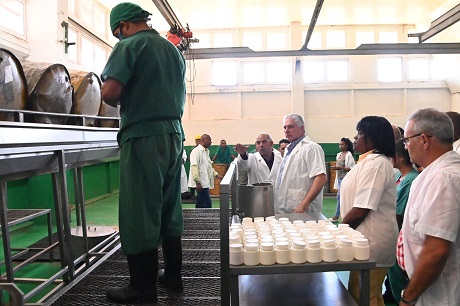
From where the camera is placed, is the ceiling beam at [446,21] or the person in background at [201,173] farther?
the person in background at [201,173]

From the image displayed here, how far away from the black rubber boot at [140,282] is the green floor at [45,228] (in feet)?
6.07

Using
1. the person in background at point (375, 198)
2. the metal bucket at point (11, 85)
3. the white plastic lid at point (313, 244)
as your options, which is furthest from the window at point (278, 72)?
the white plastic lid at point (313, 244)

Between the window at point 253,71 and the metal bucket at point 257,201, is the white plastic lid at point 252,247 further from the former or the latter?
the window at point 253,71

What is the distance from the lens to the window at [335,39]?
33.8 ft

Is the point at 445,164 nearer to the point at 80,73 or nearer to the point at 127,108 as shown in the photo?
the point at 127,108

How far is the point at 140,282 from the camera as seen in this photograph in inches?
64.8

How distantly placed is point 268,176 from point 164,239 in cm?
230

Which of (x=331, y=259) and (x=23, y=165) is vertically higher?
(x=23, y=165)

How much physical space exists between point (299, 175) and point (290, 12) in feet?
24.1

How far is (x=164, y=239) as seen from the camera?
71.1 inches

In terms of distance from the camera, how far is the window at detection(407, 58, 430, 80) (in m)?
10.2

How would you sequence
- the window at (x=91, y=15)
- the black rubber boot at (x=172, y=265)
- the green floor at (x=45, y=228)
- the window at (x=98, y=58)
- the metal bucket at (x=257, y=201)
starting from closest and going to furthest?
the black rubber boot at (x=172, y=265), the metal bucket at (x=257, y=201), the green floor at (x=45, y=228), the window at (x=91, y=15), the window at (x=98, y=58)

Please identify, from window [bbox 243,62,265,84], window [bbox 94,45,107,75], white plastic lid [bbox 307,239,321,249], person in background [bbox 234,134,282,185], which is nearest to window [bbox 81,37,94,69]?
window [bbox 94,45,107,75]

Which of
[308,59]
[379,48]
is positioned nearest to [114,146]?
[379,48]
